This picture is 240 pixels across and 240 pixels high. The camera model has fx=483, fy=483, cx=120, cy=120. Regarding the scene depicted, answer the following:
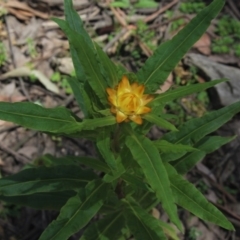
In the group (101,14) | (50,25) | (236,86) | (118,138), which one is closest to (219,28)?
(236,86)

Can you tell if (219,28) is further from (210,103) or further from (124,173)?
(124,173)

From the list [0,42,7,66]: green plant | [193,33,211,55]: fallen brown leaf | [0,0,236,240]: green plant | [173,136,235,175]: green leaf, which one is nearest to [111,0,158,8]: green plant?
[193,33,211,55]: fallen brown leaf

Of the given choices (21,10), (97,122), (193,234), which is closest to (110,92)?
(97,122)

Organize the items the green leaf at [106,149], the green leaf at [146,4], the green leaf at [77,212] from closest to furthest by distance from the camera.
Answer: the green leaf at [106,149] < the green leaf at [77,212] < the green leaf at [146,4]

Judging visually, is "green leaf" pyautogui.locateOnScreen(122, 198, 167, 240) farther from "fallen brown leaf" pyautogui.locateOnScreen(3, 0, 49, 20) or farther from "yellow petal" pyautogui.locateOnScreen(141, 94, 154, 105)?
"fallen brown leaf" pyautogui.locateOnScreen(3, 0, 49, 20)

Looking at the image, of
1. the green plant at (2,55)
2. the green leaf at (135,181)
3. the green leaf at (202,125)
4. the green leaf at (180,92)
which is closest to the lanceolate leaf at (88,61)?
the green leaf at (180,92)

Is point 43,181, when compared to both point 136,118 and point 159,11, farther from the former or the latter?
point 159,11

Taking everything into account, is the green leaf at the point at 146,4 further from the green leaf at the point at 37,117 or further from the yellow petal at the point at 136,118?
the yellow petal at the point at 136,118
